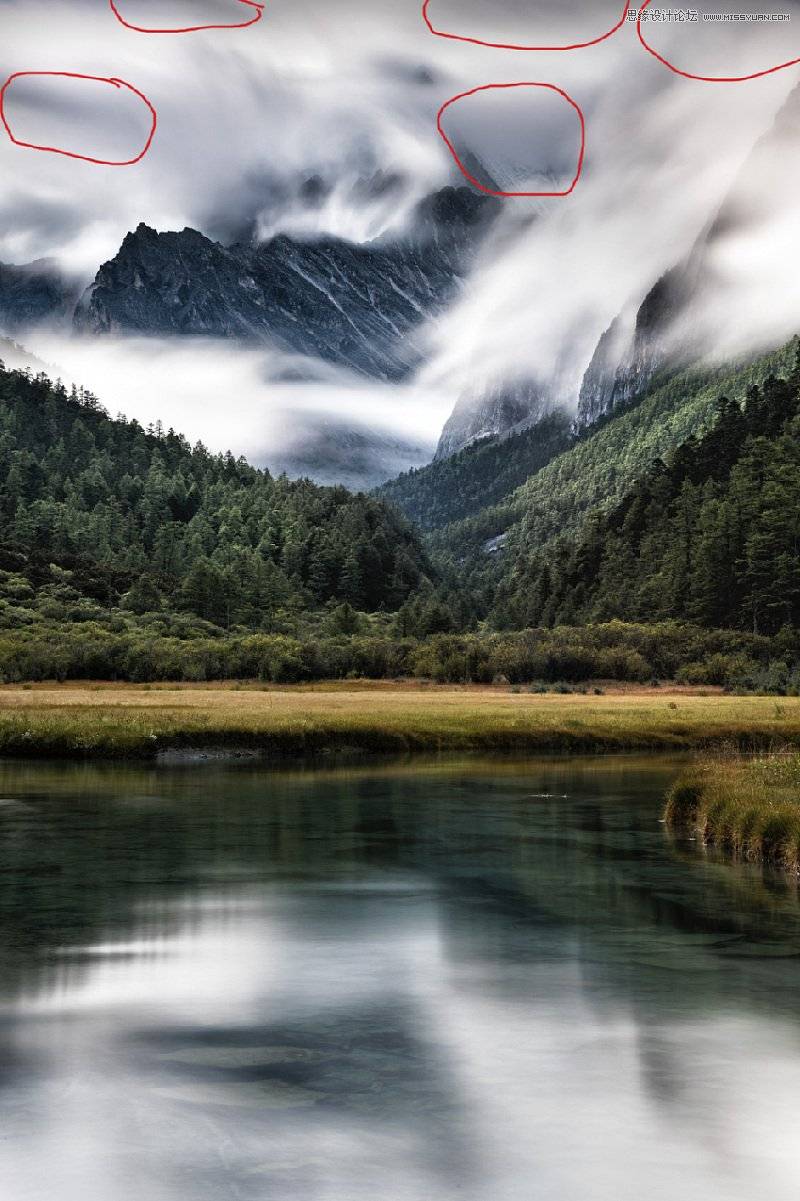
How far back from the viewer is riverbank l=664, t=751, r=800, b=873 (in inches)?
1228

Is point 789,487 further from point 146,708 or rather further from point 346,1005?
point 346,1005

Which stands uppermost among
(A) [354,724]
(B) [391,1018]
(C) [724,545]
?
(C) [724,545]

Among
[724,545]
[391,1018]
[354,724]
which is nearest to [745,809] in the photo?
[391,1018]

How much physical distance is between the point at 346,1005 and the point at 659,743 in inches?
2103

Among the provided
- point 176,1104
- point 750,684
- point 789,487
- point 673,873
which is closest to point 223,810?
point 673,873

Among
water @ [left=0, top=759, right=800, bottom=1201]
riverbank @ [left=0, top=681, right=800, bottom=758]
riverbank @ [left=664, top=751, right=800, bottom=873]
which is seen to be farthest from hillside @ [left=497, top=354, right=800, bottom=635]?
water @ [left=0, top=759, right=800, bottom=1201]

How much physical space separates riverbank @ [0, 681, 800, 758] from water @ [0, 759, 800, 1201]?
2511cm

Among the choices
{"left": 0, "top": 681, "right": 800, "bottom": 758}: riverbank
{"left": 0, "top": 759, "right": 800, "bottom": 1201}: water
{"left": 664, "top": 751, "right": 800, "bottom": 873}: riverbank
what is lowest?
{"left": 0, "top": 759, "right": 800, "bottom": 1201}: water

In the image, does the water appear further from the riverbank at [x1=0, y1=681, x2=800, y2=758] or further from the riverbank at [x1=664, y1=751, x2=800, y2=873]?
the riverbank at [x1=0, y1=681, x2=800, y2=758]

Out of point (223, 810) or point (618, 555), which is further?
point (618, 555)

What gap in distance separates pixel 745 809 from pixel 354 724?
35822 millimetres

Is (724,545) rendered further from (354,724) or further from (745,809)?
(745,809)

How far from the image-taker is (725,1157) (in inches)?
528

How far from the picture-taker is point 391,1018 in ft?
62.3
